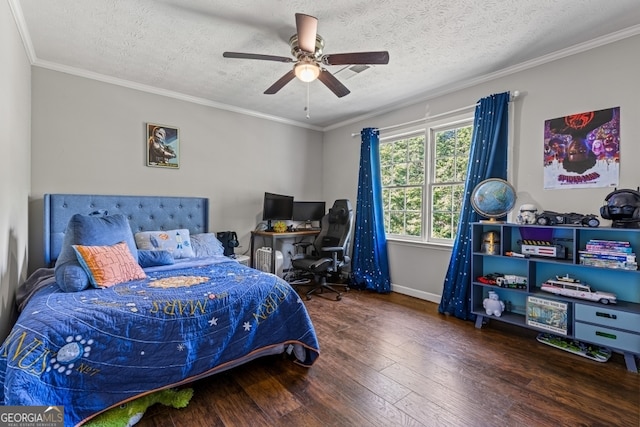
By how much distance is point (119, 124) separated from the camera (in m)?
3.15

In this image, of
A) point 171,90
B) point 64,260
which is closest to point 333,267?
point 64,260

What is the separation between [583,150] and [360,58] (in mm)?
2100

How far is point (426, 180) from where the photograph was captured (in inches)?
143

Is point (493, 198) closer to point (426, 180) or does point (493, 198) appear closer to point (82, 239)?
point (426, 180)

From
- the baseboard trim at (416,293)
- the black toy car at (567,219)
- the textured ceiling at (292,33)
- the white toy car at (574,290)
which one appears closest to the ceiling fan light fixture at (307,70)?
the textured ceiling at (292,33)

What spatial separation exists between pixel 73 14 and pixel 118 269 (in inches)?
74.7

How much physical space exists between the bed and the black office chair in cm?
122

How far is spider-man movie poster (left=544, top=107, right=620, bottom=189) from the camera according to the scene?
2.31 meters

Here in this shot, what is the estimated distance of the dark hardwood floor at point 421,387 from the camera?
1.56 metres

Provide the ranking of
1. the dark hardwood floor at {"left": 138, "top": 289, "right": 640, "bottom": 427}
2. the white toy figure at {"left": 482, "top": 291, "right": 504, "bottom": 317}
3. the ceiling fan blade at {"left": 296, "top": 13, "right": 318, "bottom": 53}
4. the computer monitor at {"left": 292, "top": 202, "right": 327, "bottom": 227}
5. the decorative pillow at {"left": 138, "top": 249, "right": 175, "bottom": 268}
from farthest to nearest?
the computer monitor at {"left": 292, "top": 202, "right": 327, "bottom": 227}, the white toy figure at {"left": 482, "top": 291, "right": 504, "bottom": 317}, the decorative pillow at {"left": 138, "top": 249, "right": 175, "bottom": 268}, the ceiling fan blade at {"left": 296, "top": 13, "right": 318, "bottom": 53}, the dark hardwood floor at {"left": 138, "top": 289, "right": 640, "bottom": 427}

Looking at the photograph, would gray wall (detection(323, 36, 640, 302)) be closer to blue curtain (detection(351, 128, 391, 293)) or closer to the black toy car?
the black toy car

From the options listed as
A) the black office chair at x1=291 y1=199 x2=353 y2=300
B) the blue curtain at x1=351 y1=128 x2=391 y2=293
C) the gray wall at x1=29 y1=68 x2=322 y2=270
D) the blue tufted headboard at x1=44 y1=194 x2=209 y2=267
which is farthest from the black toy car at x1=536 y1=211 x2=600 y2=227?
the blue tufted headboard at x1=44 y1=194 x2=209 y2=267

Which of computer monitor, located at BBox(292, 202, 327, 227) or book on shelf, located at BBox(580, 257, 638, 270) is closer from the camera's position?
book on shelf, located at BBox(580, 257, 638, 270)

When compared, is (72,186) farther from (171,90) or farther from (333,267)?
(333,267)
